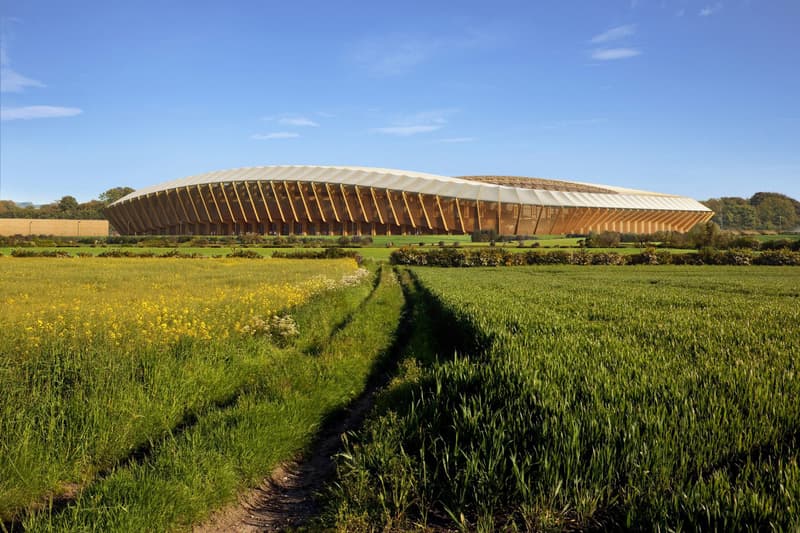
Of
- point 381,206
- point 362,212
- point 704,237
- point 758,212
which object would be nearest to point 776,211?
point 758,212

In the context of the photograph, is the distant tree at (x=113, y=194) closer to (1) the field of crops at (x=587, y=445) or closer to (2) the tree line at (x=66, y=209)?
(2) the tree line at (x=66, y=209)

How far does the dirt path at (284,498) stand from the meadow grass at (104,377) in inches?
48.4

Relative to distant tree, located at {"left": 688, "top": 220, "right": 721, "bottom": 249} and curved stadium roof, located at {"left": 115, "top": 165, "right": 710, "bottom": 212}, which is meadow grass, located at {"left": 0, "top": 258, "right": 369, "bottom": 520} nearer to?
distant tree, located at {"left": 688, "top": 220, "right": 721, "bottom": 249}

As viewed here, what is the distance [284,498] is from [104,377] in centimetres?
297

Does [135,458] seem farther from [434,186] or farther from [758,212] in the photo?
[758,212]

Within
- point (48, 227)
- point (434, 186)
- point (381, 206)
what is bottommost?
point (48, 227)

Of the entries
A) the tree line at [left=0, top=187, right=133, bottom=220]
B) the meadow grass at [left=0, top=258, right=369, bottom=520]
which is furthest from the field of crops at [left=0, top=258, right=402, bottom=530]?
the tree line at [left=0, top=187, right=133, bottom=220]

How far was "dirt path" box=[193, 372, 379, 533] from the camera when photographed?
15.1ft

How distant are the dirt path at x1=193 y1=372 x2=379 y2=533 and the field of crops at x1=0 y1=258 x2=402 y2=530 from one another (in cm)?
13

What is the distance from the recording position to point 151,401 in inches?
253

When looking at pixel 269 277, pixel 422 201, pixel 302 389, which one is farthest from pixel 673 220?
pixel 302 389

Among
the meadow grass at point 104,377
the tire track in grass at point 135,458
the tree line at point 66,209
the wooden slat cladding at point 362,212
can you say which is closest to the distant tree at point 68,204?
the tree line at point 66,209

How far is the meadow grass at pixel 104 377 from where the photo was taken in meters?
5.05

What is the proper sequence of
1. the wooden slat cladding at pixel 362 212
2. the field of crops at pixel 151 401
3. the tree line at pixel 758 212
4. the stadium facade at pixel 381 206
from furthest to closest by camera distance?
the tree line at pixel 758 212, the wooden slat cladding at pixel 362 212, the stadium facade at pixel 381 206, the field of crops at pixel 151 401
